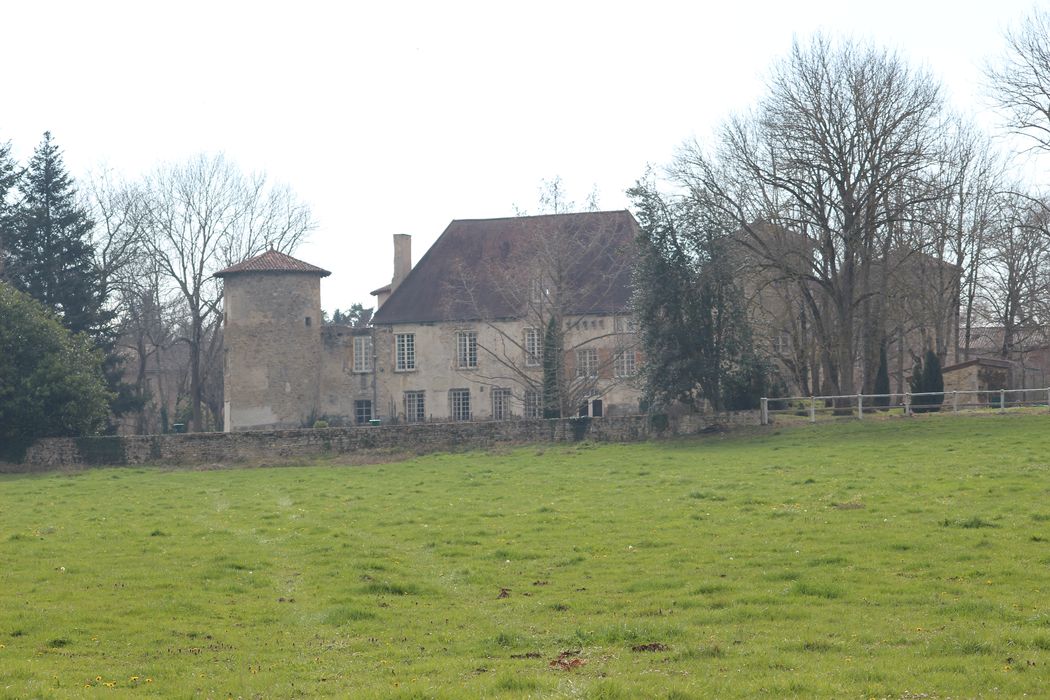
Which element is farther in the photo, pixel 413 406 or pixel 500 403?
pixel 413 406

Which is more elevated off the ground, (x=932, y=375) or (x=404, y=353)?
(x=404, y=353)

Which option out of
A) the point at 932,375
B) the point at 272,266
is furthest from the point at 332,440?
the point at 932,375

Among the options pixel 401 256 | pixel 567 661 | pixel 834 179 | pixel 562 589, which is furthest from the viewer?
pixel 401 256

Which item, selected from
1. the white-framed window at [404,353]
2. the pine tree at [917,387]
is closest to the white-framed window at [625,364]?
the white-framed window at [404,353]

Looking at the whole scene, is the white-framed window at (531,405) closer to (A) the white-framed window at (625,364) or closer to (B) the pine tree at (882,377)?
(A) the white-framed window at (625,364)

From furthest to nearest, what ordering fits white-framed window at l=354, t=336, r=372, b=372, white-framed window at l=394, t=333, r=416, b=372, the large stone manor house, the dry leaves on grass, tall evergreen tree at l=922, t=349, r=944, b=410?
white-framed window at l=354, t=336, r=372, b=372
white-framed window at l=394, t=333, r=416, b=372
the large stone manor house
tall evergreen tree at l=922, t=349, r=944, b=410
the dry leaves on grass

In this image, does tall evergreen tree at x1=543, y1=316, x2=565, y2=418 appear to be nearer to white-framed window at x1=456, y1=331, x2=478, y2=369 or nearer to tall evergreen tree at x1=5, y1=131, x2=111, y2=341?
white-framed window at x1=456, y1=331, x2=478, y2=369

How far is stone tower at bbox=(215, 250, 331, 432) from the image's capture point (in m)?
52.8

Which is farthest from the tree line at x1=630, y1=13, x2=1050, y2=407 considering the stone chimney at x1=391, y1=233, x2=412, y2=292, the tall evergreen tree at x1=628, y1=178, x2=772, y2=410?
the stone chimney at x1=391, y1=233, x2=412, y2=292

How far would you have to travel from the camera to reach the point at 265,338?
174 ft

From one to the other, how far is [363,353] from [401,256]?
508cm

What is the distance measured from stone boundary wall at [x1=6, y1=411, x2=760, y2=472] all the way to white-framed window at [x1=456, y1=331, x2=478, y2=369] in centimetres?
1621

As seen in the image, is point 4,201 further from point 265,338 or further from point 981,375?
point 981,375

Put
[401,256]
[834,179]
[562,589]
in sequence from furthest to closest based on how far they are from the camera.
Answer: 1. [401,256]
2. [834,179]
3. [562,589]
